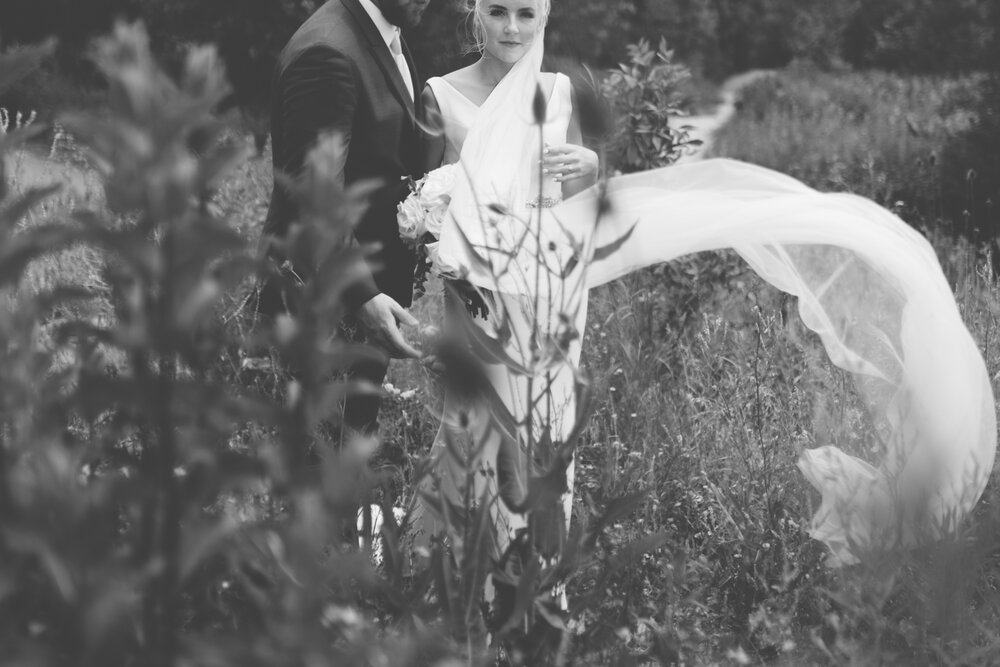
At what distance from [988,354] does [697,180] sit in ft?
4.59

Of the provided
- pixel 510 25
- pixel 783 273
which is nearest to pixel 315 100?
pixel 510 25

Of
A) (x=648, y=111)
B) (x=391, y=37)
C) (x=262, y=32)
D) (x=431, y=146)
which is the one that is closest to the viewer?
(x=391, y=37)

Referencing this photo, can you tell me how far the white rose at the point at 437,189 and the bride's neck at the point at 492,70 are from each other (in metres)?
0.45

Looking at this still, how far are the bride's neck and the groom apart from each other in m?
0.23

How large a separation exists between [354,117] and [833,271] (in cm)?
144

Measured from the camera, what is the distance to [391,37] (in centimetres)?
332

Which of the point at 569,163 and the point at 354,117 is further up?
the point at 354,117

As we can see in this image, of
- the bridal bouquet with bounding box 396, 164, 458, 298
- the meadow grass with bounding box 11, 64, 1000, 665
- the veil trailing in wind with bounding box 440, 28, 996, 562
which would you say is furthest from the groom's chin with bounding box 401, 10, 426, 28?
the meadow grass with bounding box 11, 64, 1000, 665

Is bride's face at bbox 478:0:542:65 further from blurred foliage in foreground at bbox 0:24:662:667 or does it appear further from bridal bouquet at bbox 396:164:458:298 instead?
blurred foliage in foreground at bbox 0:24:662:667

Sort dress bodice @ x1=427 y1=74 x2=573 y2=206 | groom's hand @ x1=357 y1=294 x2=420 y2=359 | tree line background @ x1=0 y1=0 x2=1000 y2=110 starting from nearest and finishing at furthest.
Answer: groom's hand @ x1=357 y1=294 x2=420 y2=359
dress bodice @ x1=427 y1=74 x2=573 y2=206
tree line background @ x1=0 y1=0 x2=1000 y2=110

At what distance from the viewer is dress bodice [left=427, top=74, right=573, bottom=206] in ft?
11.0

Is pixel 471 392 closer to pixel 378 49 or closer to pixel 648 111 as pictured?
pixel 378 49

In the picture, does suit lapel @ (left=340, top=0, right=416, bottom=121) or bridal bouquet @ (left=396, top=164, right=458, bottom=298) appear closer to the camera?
bridal bouquet @ (left=396, top=164, right=458, bottom=298)

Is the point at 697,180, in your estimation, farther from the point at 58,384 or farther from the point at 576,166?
the point at 58,384
